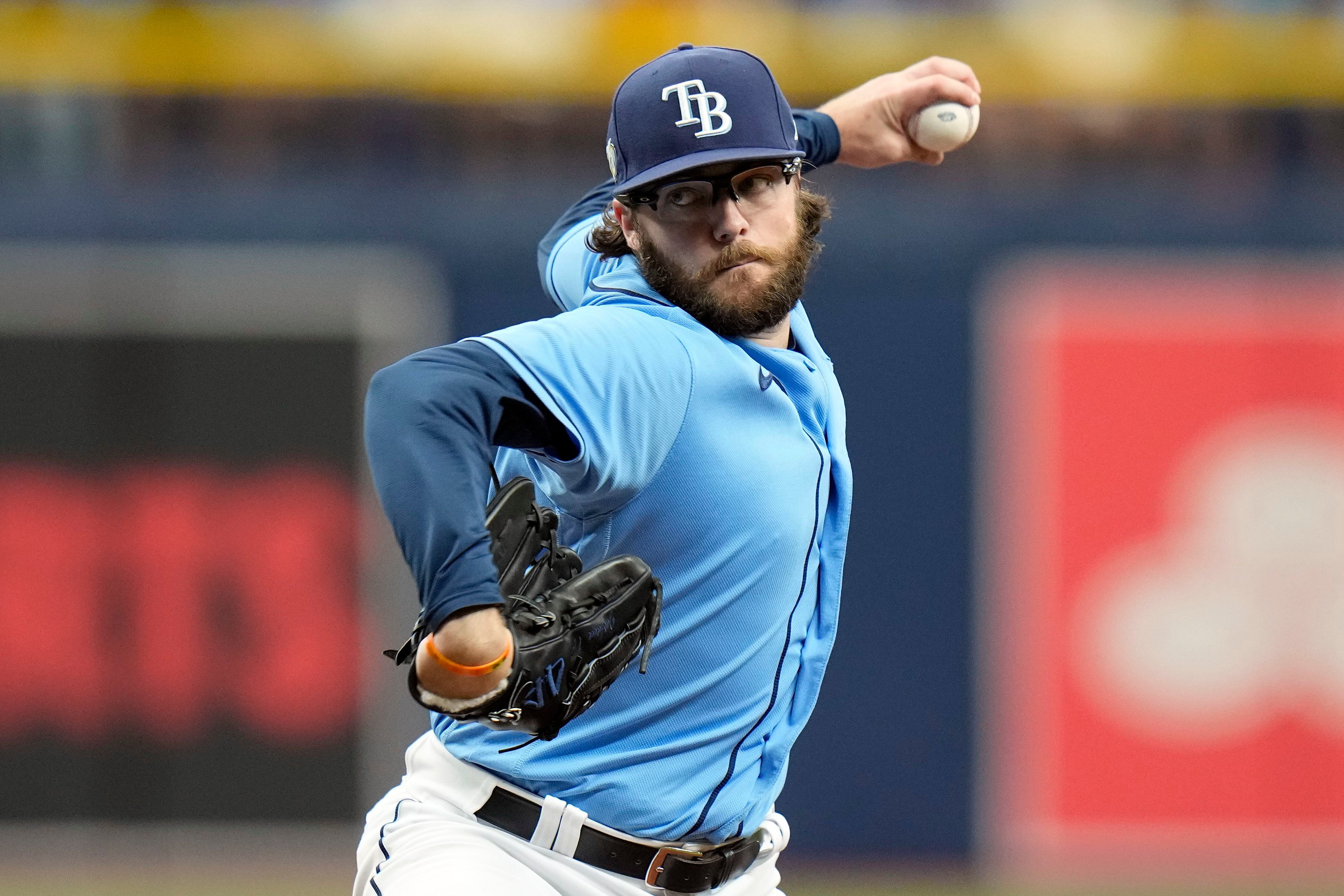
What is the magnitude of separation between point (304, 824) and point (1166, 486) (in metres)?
3.83

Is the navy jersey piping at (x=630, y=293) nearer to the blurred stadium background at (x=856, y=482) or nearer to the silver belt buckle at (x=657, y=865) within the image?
the silver belt buckle at (x=657, y=865)

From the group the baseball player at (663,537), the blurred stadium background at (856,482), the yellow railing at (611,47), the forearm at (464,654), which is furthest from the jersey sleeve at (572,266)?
the yellow railing at (611,47)

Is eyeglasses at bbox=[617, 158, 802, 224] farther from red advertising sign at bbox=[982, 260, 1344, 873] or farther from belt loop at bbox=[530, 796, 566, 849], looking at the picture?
red advertising sign at bbox=[982, 260, 1344, 873]

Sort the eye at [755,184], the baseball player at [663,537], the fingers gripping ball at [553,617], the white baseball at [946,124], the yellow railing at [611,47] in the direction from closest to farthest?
1. the fingers gripping ball at [553,617]
2. the baseball player at [663,537]
3. the eye at [755,184]
4. the white baseball at [946,124]
5. the yellow railing at [611,47]

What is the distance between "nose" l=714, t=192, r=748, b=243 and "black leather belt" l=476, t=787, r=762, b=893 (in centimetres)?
96

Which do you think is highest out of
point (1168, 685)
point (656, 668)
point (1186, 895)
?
point (656, 668)

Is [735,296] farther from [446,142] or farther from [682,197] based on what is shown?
[446,142]

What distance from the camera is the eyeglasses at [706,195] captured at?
2.93m

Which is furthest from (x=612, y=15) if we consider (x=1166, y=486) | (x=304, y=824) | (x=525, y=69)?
(x=304, y=824)

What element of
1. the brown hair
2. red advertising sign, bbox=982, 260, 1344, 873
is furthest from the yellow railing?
the brown hair

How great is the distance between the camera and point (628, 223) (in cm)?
306

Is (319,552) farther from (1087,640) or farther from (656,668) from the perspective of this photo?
(656,668)

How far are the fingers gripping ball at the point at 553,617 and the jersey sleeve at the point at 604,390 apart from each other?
11 centimetres

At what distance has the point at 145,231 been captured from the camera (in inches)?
298
